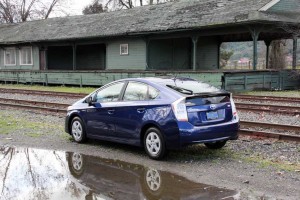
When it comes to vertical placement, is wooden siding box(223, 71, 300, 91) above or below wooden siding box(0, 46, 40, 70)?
below

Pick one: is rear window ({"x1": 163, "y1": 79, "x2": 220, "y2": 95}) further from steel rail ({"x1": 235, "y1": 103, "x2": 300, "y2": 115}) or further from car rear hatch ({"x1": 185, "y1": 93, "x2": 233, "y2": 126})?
steel rail ({"x1": 235, "y1": 103, "x2": 300, "y2": 115})

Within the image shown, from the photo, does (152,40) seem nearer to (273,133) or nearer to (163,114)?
(273,133)

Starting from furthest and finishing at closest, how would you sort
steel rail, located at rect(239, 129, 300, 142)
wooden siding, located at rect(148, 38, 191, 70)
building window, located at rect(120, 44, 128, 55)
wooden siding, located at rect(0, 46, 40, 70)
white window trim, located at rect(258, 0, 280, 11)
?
wooden siding, located at rect(0, 46, 40, 70) → building window, located at rect(120, 44, 128, 55) → wooden siding, located at rect(148, 38, 191, 70) → white window trim, located at rect(258, 0, 280, 11) → steel rail, located at rect(239, 129, 300, 142)

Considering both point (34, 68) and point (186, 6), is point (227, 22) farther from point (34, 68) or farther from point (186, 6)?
point (34, 68)

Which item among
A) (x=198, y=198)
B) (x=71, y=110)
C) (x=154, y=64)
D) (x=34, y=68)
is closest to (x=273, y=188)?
(x=198, y=198)

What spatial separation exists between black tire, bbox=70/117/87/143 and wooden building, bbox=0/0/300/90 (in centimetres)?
1305

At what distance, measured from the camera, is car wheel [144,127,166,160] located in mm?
7398

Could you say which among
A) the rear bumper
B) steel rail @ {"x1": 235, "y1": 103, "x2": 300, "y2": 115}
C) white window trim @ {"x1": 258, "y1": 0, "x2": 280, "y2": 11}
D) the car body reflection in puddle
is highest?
white window trim @ {"x1": 258, "y1": 0, "x2": 280, "y2": 11}

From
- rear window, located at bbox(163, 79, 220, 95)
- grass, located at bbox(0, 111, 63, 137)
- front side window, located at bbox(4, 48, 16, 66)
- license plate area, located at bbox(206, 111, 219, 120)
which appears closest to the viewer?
license plate area, located at bbox(206, 111, 219, 120)

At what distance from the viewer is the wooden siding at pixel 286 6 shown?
23.4 metres

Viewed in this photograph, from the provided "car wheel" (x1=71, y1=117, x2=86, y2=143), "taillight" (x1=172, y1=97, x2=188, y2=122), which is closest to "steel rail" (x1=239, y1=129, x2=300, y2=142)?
"taillight" (x1=172, y1=97, x2=188, y2=122)

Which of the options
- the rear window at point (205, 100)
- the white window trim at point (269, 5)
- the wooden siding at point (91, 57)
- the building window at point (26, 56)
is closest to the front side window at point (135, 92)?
the rear window at point (205, 100)

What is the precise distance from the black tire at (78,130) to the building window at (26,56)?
2916 cm

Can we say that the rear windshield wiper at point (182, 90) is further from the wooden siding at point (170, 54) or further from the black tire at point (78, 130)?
the wooden siding at point (170, 54)
